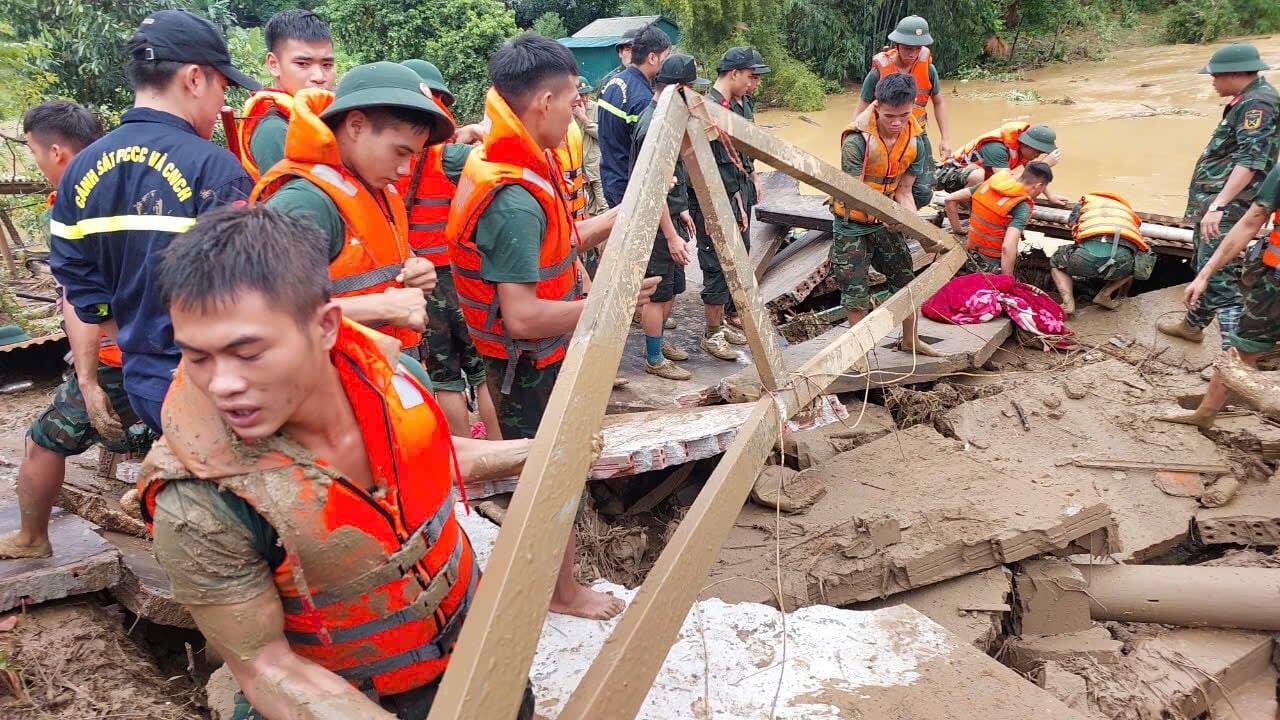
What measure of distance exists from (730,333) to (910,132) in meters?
1.85

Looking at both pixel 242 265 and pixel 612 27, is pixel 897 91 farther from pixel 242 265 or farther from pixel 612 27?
pixel 612 27

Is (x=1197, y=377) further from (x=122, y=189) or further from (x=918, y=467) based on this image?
(x=122, y=189)

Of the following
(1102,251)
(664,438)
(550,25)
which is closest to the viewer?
(664,438)

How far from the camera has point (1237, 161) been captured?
5.87 meters

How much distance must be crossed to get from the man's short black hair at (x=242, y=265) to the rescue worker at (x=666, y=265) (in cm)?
A: 318

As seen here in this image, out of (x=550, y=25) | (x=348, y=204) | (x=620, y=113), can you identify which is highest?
(x=550, y=25)

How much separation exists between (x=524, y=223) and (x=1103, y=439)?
375 centimetres

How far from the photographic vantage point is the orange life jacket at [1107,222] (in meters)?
6.33

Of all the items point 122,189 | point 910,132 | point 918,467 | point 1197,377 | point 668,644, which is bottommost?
point 1197,377

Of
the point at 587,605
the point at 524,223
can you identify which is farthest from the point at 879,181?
the point at 587,605

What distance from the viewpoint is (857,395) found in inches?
215

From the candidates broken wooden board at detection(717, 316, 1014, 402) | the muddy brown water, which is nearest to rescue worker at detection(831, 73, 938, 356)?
broken wooden board at detection(717, 316, 1014, 402)

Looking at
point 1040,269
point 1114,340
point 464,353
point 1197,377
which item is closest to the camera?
point 464,353

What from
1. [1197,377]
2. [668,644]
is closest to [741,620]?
[668,644]
